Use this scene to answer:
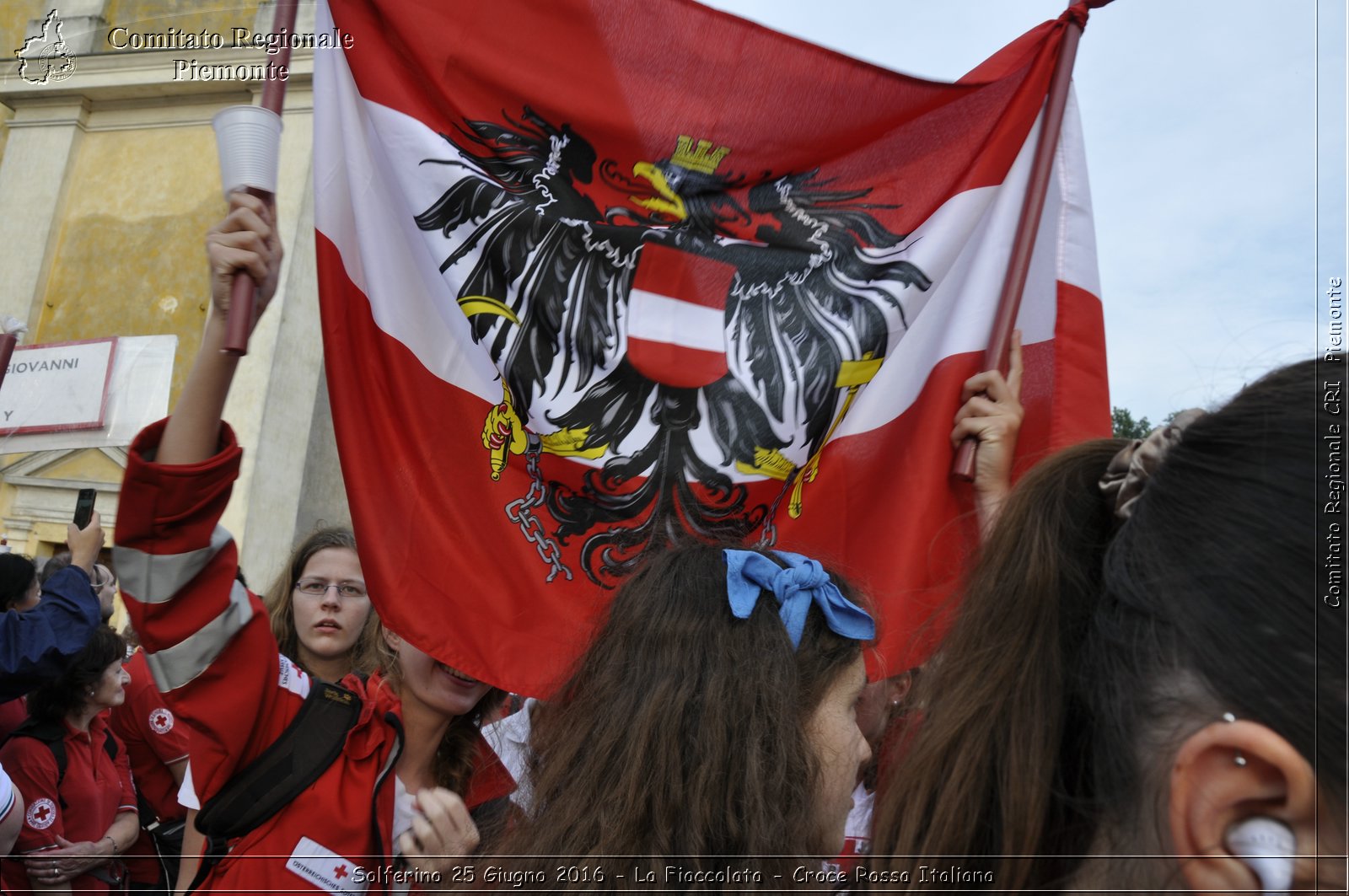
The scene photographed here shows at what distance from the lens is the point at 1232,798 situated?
0.66 metres

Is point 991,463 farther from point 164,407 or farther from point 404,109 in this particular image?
point 164,407

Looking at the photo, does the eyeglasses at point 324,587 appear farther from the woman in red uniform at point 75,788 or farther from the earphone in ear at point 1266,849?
the earphone in ear at point 1266,849

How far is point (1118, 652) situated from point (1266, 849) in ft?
0.72

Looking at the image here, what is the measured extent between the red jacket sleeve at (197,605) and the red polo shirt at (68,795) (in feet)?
5.57

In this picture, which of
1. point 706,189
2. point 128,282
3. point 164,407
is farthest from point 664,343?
point 128,282

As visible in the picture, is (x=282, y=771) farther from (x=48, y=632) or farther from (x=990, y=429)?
(x=990, y=429)

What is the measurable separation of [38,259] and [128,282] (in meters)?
1.02

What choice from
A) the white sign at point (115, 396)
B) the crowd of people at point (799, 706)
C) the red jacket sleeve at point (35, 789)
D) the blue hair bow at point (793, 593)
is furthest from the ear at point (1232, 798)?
the white sign at point (115, 396)

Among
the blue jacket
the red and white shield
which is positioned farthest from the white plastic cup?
the blue jacket

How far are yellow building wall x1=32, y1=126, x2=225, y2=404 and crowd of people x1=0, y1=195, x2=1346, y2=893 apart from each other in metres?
9.67

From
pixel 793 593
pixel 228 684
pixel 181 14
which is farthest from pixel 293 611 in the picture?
pixel 181 14

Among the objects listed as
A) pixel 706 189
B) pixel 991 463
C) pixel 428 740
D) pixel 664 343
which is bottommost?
pixel 428 740

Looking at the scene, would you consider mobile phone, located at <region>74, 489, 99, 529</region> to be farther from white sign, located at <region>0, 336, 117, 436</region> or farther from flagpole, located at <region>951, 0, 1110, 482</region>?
flagpole, located at <region>951, 0, 1110, 482</region>

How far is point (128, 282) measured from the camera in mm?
11992
